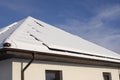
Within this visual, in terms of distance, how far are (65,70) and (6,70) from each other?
232 cm

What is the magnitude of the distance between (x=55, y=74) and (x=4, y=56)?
90.1 inches

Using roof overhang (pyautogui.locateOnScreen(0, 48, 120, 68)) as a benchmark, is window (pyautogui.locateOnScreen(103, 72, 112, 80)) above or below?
below

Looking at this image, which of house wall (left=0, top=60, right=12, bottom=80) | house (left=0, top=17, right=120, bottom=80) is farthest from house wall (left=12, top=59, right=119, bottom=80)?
house wall (left=0, top=60, right=12, bottom=80)

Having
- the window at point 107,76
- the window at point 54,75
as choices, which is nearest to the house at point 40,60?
the window at point 54,75

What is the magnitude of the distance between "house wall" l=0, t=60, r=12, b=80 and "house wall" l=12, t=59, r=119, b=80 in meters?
0.13

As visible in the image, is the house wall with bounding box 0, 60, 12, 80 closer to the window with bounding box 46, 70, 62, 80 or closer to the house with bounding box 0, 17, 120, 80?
the house with bounding box 0, 17, 120, 80

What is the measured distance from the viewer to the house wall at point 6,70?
7.80 meters

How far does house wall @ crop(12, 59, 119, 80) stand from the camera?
7.96 meters

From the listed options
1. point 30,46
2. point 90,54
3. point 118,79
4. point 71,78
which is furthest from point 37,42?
point 118,79

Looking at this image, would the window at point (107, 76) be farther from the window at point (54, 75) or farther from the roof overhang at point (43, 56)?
the window at point (54, 75)

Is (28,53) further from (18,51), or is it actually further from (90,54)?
(90,54)

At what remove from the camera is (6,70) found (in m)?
7.91

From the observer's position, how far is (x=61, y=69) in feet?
30.5

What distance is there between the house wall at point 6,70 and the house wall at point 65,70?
0.13 m
